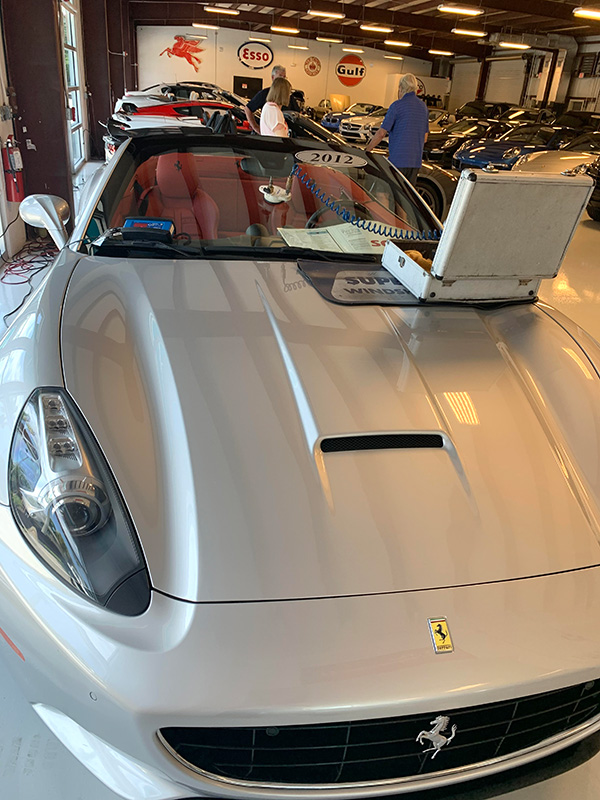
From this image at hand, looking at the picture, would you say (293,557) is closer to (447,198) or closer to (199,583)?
(199,583)

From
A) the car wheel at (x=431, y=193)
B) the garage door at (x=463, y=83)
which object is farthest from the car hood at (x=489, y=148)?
the garage door at (x=463, y=83)

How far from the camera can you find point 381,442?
3.82 ft

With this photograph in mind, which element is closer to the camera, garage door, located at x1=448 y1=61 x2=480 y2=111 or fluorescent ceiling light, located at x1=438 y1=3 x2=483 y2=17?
fluorescent ceiling light, located at x1=438 y1=3 x2=483 y2=17

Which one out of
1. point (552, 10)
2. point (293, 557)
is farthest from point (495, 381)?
point (552, 10)

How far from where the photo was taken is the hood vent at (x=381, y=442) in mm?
1137

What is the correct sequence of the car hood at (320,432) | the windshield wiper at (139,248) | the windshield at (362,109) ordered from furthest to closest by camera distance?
the windshield at (362,109) → the windshield wiper at (139,248) → the car hood at (320,432)

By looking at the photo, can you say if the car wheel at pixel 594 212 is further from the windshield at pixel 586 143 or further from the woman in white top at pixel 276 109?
the woman in white top at pixel 276 109

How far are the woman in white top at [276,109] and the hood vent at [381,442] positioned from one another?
4288mm

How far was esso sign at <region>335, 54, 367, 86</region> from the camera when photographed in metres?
21.7

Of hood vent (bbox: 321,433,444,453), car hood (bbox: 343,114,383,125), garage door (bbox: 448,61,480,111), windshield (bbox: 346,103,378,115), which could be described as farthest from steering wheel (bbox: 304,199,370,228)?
garage door (bbox: 448,61,480,111)

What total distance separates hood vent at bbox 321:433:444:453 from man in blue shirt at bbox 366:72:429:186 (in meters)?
4.56

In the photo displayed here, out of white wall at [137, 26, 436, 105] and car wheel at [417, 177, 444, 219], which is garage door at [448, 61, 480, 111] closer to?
white wall at [137, 26, 436, 105]

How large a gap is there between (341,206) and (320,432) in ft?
3.97

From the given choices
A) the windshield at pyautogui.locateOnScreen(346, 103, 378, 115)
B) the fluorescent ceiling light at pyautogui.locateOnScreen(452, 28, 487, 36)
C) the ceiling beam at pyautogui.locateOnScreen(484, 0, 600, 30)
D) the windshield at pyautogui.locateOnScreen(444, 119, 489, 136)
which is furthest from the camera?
the fluorescent ceiling light at pyautogui.locateOnScreen(452, 28, 487, 36)
